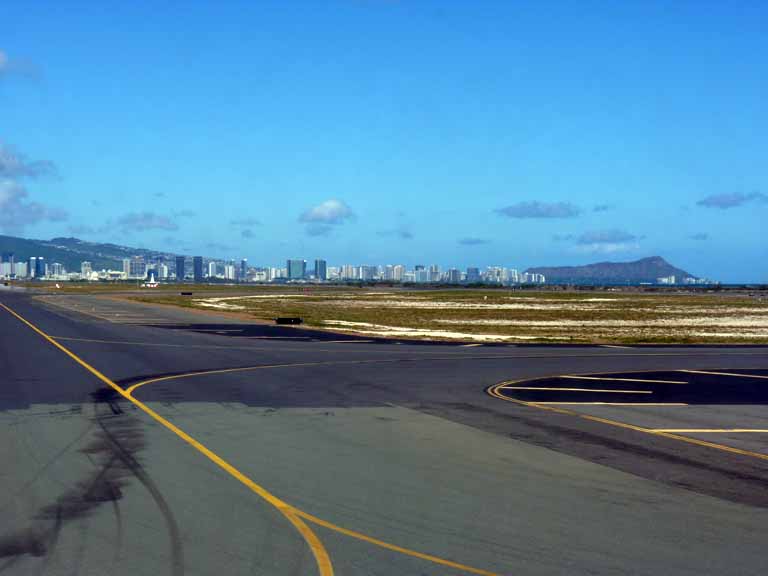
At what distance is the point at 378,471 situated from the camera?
521 inches

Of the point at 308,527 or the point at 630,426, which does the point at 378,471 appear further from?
the point at 630,426

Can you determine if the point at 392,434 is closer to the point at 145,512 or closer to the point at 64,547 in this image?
the point at 145,512

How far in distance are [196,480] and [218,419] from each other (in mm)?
5826

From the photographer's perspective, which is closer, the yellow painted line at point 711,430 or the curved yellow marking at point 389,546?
the curved yellow marking at point 389,546

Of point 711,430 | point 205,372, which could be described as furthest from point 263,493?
point 205,372

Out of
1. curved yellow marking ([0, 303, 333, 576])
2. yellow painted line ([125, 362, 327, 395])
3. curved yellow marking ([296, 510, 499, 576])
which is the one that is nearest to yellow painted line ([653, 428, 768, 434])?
curved yellow marking ([0, 303, 333, 576])

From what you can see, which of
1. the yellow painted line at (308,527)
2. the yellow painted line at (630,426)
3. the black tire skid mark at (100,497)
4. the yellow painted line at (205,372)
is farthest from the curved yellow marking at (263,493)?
the yellow painted line at (630,426)

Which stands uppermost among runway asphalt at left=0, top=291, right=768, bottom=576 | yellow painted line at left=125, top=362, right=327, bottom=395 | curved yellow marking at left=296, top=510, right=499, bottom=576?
curved yellow marking at left=296, top=510, right=499, bottom=576

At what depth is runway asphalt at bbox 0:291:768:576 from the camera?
9.10 metres

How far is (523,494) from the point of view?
11.9 m

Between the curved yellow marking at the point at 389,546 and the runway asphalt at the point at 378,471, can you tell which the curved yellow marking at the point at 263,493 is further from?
the curved yellow marking at the point at 389,546

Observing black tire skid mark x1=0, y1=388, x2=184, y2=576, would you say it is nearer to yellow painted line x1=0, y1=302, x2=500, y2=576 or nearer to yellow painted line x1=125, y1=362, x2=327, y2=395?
yellow painted line x1=0, y1=302, x2=500, y2=576

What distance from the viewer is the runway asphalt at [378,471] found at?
9102mm

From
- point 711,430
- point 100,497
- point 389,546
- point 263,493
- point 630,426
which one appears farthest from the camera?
point 630,426
